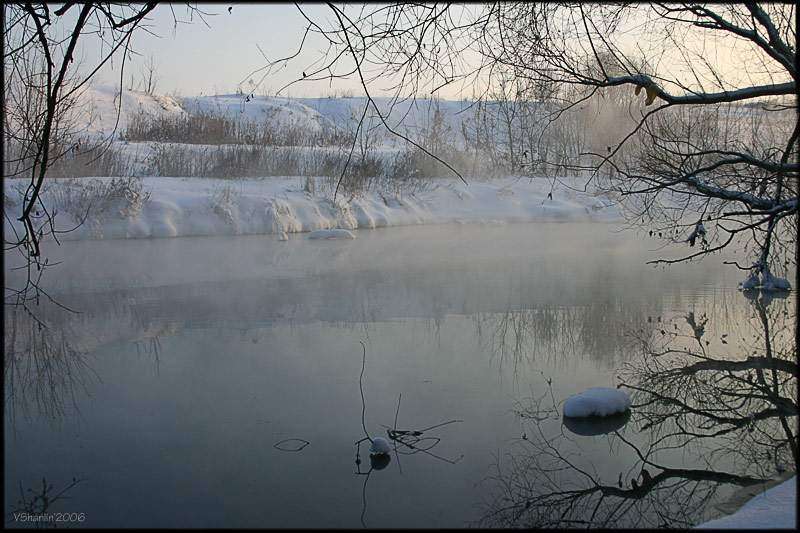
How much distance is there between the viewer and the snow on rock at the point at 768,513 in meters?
2.63

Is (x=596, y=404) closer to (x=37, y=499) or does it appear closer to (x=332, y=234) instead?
(x=37, y=499)

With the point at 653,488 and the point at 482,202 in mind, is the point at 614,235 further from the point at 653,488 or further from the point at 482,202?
the point at 653,488

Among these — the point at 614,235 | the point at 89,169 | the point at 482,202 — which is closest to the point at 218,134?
the point at 89,169

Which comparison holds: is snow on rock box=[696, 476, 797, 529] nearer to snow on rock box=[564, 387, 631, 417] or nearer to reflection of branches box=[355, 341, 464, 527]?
snow on rock box=[564, 387, 631, 417]

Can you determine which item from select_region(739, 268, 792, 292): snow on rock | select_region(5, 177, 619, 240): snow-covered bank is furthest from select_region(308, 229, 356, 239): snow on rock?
select_region(739, 268, 792, 292): snow on rock

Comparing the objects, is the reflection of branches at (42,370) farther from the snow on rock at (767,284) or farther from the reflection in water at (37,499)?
the snow on rock at (767,284)

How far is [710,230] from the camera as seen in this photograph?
40.0 ft

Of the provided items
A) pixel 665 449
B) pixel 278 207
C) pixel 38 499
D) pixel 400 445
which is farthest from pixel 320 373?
pixel 278 207

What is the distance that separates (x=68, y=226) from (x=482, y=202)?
8321mm

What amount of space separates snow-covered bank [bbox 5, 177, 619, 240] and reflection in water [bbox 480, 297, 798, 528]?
Result: 5.14 metres

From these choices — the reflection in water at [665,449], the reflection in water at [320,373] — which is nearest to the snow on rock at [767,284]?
the reflection in water at [320,373]

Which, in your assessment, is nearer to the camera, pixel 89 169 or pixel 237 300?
pixel 237 300

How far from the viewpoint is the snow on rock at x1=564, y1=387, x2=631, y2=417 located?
409 centimetres

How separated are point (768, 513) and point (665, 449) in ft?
3.16
